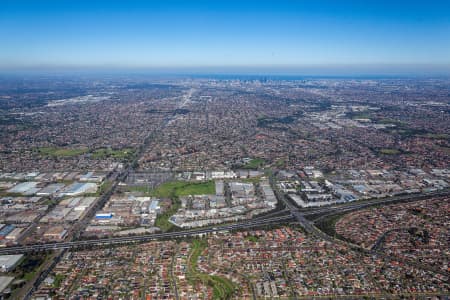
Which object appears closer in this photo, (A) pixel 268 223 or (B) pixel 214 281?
(B) pixel 214 281

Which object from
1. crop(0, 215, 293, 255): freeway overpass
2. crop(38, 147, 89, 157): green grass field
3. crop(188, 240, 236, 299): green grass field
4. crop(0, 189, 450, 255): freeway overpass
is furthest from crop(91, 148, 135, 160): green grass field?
crop(188, 240, 236, 299): green grass field

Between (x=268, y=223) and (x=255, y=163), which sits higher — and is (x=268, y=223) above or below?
below

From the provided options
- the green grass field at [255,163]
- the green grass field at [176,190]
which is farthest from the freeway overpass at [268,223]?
the green grass field at [255,163]

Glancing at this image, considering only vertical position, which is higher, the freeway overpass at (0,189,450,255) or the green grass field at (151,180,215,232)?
the green grass field at (151,180,215,232)

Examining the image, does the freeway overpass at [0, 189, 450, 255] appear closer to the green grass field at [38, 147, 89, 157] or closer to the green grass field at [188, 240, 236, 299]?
the green grass field at [188, 240, 236, 299]

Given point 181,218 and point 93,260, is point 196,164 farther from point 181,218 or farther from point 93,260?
point 93,260

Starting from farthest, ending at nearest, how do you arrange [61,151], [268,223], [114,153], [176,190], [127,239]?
[61,151] → [114,153] → [176,190] → [268,223] → [127,239]

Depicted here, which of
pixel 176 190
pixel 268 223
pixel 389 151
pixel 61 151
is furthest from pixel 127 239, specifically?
pixel 389 151

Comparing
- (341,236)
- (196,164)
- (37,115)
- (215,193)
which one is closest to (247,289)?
(341,236)

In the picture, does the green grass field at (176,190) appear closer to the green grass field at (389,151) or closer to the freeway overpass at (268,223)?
the freeway overpass at (268,223)

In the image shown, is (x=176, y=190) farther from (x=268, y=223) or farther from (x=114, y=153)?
(x=114, y=153)
